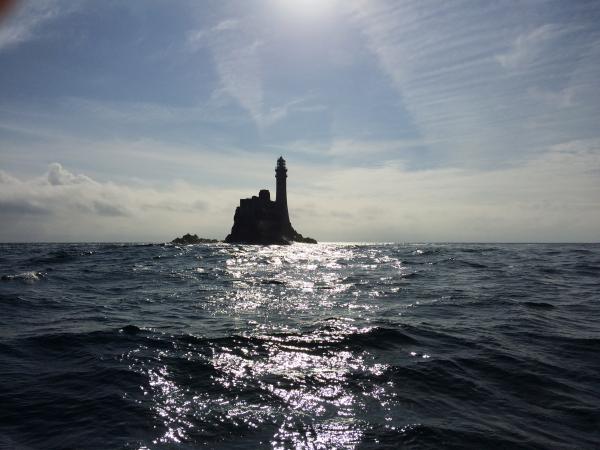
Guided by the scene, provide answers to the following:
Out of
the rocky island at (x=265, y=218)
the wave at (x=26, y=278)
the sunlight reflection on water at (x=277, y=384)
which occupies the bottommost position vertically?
the sunlight reflection on water at (x=277, y=384)

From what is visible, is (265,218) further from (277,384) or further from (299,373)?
(277,384)

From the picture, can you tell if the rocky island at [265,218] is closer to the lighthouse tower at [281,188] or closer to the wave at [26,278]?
the lighthouse tower at [281,188]

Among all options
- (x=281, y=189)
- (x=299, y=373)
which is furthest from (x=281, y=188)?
(x=299, y=373)

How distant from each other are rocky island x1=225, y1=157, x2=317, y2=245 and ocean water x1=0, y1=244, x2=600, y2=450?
87.7m

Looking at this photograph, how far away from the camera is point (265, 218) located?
10325cm

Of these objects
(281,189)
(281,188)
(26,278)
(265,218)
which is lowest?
(26,278)

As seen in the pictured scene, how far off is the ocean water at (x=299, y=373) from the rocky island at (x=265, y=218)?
87.7 meters

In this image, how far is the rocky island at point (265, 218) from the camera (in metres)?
102

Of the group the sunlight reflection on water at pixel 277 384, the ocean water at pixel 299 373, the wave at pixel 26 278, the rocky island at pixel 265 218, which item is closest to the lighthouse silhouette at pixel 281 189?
the rocky island at pixel 265 218

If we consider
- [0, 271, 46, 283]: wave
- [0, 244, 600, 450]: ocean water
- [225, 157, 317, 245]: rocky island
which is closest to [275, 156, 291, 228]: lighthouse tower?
[225, 157, 317, 245]: rocky island

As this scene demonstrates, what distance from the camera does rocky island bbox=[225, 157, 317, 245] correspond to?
335ft

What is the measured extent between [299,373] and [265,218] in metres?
96.7

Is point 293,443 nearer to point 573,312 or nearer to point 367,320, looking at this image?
point 367,320

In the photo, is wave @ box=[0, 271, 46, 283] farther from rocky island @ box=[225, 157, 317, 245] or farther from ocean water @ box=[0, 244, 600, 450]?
rocky island @ box=[225, 157, 317, 245]
